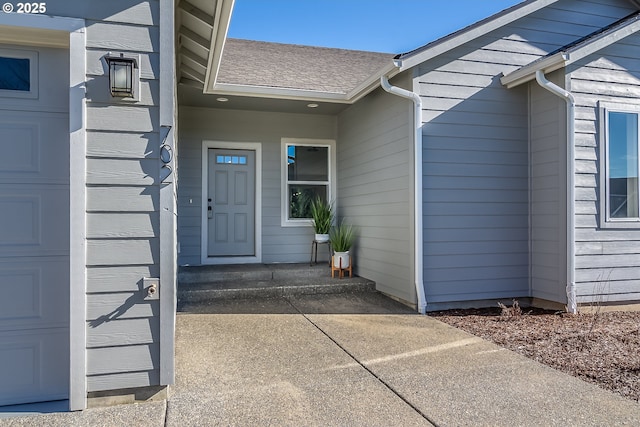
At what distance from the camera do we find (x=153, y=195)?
8.52 feet

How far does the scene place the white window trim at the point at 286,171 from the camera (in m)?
6.95

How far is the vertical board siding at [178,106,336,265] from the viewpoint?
21.4 feet

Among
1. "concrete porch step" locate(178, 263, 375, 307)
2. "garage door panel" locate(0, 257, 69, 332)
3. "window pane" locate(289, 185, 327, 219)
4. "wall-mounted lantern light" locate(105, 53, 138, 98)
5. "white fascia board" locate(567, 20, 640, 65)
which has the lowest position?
"concrete porch step" locate(178, 263, 375, 307)

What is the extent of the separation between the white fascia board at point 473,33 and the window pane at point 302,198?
2809 mm

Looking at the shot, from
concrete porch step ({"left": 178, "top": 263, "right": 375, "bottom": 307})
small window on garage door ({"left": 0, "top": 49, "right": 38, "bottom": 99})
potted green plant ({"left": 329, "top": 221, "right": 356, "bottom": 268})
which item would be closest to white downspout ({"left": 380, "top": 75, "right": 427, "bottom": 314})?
concrete porch step ({"left": 178, "top": 263, "right": 375, "bottom": 307})

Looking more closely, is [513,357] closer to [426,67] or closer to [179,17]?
[426,67]

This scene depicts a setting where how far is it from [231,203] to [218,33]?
10.8 feet

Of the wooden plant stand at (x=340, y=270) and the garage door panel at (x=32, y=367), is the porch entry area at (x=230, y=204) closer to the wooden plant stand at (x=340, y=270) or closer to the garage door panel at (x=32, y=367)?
the wooden plant stand at (x=340, y=270)

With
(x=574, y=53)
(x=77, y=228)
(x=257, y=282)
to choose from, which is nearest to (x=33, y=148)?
(x=77, y=228)

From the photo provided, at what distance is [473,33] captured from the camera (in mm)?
5012

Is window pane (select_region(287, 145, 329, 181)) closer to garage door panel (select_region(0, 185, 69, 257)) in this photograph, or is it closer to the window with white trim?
the window with white trim

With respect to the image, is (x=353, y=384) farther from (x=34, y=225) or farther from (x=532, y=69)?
(x=532, y=69)

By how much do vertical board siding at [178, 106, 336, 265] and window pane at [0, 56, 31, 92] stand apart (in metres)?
3.93

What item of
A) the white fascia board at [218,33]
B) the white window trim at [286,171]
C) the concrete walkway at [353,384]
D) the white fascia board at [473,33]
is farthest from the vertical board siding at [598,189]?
the white fascia board at [218,33]
